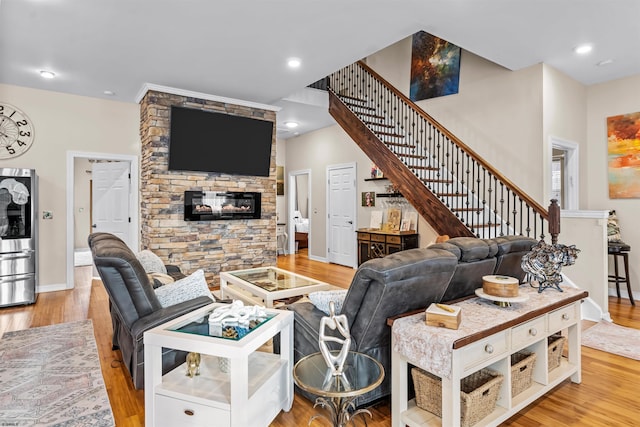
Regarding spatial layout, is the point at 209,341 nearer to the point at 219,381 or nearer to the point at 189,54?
the point at 219,381

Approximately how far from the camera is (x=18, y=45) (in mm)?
3699

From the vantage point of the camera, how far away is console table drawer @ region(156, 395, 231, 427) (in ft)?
5.81

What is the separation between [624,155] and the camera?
16.1 feet

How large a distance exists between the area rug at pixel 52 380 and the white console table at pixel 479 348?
5.62ft

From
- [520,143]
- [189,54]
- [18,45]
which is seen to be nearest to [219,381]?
[189,54]

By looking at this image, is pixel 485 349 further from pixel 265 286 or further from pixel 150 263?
pixel 150 263

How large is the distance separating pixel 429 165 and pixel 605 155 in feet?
7.81

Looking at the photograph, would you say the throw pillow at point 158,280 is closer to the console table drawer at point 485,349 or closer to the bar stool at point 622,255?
the console table drawer at point 485,349

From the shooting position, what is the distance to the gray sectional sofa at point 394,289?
76.3 inches

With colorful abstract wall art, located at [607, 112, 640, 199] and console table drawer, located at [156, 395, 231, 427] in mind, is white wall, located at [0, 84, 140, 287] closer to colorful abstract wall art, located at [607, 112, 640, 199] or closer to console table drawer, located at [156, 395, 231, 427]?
console table drawer, located at [156, 395, 231, 427]

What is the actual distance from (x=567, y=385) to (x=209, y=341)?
2506mm

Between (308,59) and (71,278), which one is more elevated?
(308,59)

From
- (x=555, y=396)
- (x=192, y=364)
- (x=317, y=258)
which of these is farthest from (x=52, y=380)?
(x=317, y=258)

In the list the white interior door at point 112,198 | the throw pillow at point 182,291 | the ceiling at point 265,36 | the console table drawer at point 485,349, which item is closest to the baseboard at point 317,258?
the white interior door at point 112,198
